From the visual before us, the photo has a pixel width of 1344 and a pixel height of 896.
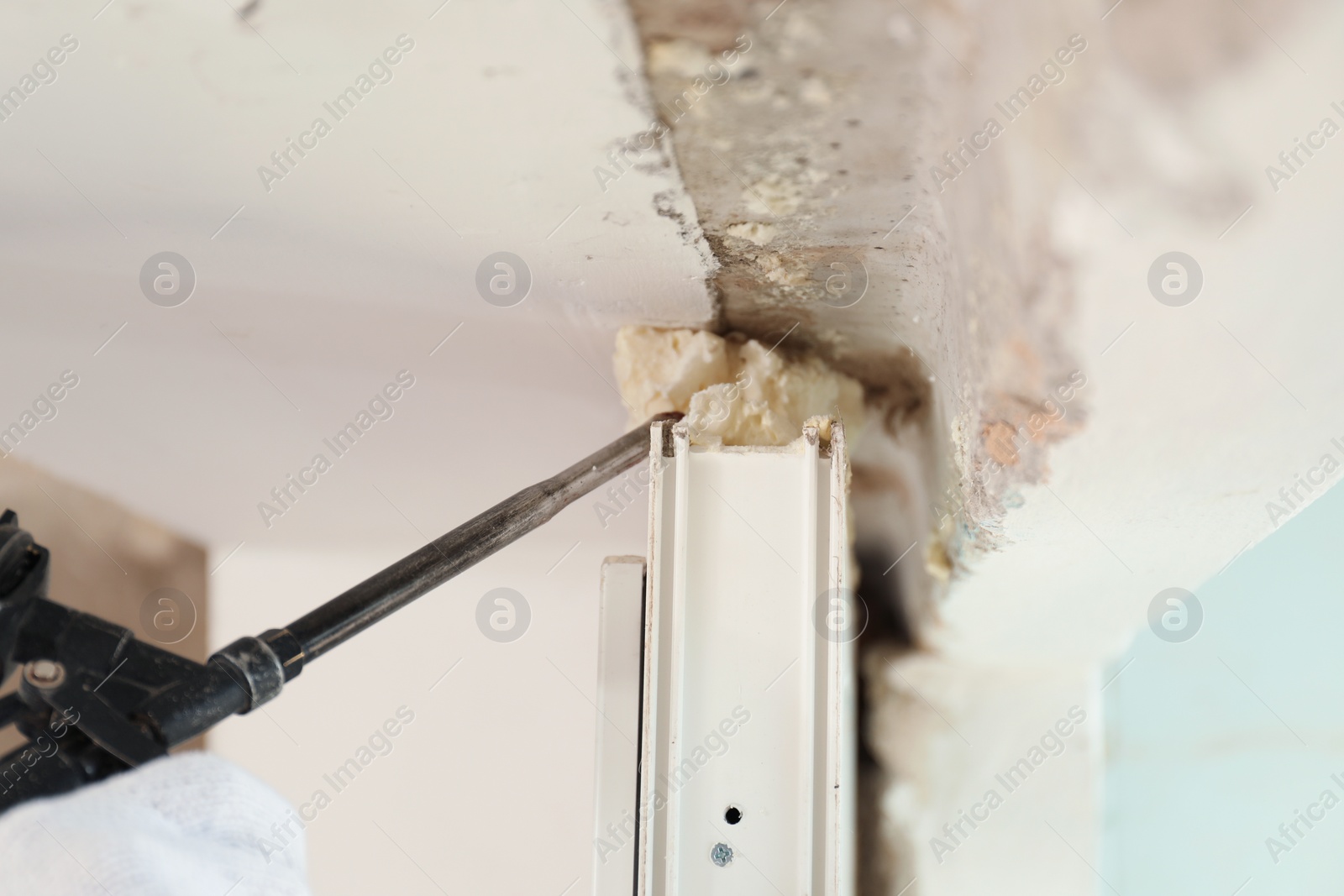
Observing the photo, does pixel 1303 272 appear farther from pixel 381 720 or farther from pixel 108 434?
pixel 108 434

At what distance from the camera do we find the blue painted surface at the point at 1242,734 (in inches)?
74.5

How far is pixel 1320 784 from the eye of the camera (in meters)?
1.90

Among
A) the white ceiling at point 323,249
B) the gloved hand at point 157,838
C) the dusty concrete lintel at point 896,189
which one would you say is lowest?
the gloved hand at point 157,838

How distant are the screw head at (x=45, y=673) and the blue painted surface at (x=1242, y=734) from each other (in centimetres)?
200

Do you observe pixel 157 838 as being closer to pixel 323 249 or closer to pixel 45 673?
pixel 45 673

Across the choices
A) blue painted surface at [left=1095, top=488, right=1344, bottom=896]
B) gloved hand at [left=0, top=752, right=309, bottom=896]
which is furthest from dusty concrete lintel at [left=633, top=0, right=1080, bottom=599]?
blue painted surface at [left=1095, top=488, right=1344, bottom=896]

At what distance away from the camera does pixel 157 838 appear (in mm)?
552

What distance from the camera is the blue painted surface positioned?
6.21ft

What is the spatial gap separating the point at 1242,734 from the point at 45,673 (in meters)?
2.22

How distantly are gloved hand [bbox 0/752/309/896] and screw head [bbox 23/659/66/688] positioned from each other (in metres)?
0.09

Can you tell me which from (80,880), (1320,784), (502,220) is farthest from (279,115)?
(1320,784)

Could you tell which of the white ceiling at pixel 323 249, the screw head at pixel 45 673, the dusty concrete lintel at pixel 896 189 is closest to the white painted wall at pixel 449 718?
the white ceiling at pixel 323 249

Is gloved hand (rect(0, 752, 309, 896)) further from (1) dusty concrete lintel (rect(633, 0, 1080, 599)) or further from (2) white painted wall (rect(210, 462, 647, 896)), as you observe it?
(2) white painted wall (rect(210, 462, 647, 896))

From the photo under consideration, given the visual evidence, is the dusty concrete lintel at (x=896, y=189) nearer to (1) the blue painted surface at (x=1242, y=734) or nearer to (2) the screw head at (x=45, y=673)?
(2) the screw head at (x=45, y=673)
